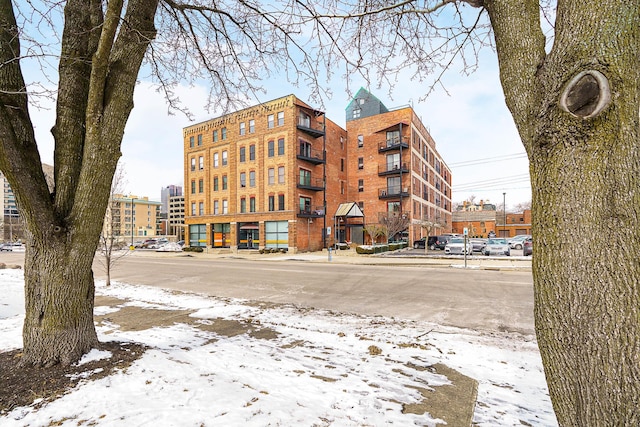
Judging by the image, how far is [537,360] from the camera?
451cm

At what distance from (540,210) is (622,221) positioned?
359 mm

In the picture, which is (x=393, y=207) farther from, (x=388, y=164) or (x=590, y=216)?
(x=590, y=216)

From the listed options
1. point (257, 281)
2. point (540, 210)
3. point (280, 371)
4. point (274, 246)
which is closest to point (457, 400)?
point (280, 371)

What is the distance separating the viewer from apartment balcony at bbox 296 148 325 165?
109 feet

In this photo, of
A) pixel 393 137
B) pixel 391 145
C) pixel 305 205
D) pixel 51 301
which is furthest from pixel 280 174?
pixel 51 301

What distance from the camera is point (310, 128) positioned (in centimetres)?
3381

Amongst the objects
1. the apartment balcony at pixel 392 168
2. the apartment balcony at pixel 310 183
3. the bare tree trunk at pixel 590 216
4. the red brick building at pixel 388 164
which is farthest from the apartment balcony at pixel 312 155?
the bare tree trunk at pixel 590 216

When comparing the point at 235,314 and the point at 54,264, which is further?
the point at 235,314

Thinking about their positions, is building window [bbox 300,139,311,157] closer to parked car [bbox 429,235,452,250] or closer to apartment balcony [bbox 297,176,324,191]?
apartment balcony [bbox 297,176,324,191]

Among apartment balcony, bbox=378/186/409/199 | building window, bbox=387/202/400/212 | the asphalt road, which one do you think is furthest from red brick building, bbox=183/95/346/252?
the asphalt road

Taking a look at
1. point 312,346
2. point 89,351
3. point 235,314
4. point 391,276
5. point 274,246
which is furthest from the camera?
point 274,246

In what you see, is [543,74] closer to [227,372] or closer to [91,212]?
[227,372]

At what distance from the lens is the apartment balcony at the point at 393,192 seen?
36156 millimetres

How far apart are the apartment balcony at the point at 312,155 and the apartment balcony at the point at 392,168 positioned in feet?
25.1
